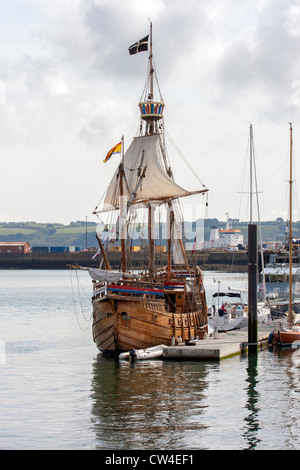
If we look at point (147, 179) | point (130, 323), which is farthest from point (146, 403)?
point (147, 179)

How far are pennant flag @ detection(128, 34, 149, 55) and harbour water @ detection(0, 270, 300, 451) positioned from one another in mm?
20845

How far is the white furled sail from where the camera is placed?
47281 mm

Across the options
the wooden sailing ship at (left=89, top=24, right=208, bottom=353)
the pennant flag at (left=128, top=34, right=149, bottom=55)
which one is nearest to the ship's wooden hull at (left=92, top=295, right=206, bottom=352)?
the wooden sailing ship at (left=89, top=24, right=208, bottom=353)

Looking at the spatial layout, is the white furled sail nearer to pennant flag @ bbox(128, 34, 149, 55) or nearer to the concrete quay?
pennant flag @ bbox(128, 34, 149, 55)

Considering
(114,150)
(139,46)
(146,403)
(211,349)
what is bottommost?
(146,403)

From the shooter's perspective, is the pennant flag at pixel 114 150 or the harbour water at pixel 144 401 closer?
the harbour water at pixel 144 401

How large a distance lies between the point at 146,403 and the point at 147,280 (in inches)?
701

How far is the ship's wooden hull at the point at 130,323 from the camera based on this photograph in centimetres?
3975

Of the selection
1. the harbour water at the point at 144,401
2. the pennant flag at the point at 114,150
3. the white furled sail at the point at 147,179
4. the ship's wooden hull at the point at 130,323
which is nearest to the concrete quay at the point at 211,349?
the harbour water at the point at 144,401

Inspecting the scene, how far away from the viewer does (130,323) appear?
131 feet

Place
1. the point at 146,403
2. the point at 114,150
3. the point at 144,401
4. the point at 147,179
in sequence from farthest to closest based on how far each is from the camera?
the point at 147,179 → the point at 114,150 → the point at 144,401 → the point at 146,403

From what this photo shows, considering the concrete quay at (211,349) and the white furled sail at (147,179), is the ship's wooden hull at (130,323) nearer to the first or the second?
the concrete quay at (211,349)

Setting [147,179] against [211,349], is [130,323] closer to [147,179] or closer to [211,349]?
[211,349]
